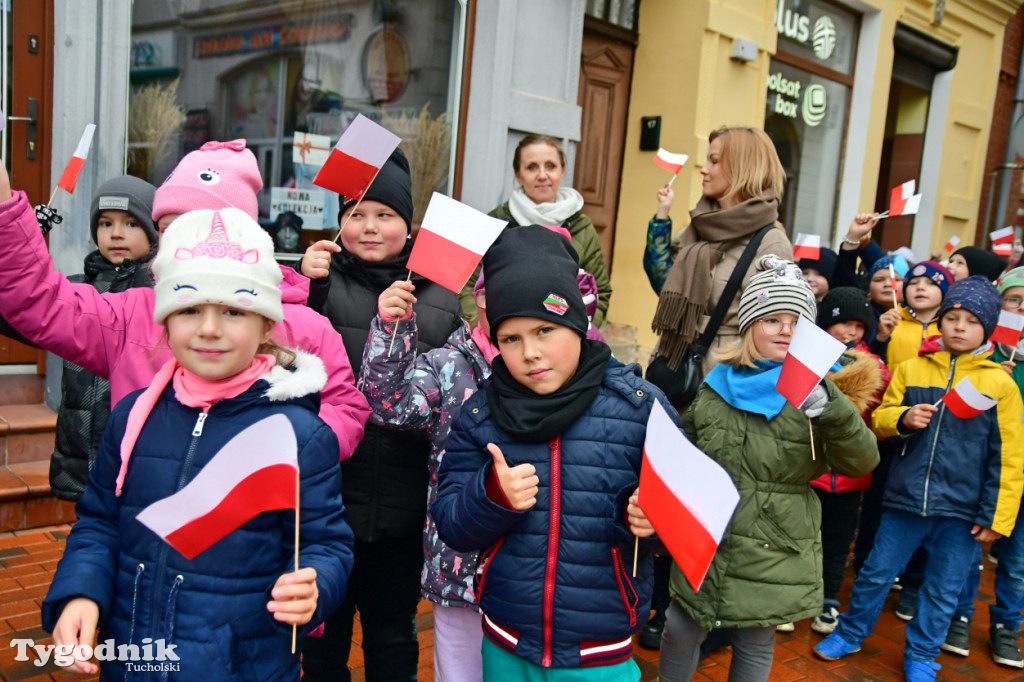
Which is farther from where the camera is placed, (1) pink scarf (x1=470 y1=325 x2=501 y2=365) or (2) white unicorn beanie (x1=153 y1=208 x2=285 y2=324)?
(1) pink scarf (x1=470 y1=325 x2=501 y2=365)

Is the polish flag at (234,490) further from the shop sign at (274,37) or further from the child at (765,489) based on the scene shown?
the shop sign at (274,37)

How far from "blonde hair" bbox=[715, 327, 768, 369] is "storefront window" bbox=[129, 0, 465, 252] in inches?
145

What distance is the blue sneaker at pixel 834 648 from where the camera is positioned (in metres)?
3.71

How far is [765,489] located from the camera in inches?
108

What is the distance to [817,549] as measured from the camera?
2.79 meters

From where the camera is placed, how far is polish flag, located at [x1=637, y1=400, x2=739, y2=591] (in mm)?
1503

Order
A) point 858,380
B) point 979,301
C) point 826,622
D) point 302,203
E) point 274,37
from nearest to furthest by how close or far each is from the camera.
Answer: point 858,380
point 979,301
point 826,622
point 274,37
point 302,203

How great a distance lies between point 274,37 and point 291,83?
1.06 ft

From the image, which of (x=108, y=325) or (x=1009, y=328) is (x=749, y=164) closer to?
(x=1009, y=328)

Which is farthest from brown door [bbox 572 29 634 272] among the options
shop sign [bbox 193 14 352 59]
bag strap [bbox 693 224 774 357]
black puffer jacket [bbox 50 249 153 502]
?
black puffer jacket [bbox 50 249 153 502]

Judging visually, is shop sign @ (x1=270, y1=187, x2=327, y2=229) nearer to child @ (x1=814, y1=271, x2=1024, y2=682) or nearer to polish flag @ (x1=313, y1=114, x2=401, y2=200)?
polish flag @ (x1=313, y1=114, x2=401, y2=200)

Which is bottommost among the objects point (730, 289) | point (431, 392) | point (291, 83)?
point (431, 392)

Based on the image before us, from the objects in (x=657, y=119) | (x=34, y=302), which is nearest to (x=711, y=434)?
(x=34, y=302)

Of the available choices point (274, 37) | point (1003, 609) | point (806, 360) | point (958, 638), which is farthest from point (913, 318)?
point (274, 37)
